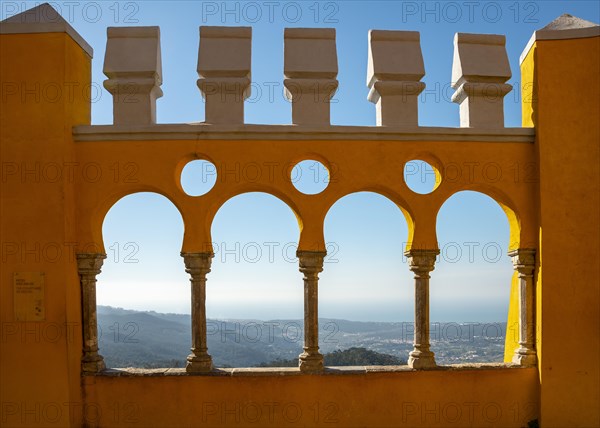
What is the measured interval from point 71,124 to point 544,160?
585 cm

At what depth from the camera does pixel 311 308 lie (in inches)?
298

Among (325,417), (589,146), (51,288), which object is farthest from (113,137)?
(589,146)

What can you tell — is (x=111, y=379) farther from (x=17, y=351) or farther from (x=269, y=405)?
(x=269, y=405)

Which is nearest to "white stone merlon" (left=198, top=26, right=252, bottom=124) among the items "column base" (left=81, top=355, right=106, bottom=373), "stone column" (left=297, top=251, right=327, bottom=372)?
"stone column" (left=297, top=251, right=327, bottom=372)

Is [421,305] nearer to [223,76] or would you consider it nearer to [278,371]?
[278,371]

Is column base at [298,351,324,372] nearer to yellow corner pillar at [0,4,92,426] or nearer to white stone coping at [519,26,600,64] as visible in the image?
yellow corner pillar at [0,4,92,426]

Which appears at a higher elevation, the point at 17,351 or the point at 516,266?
the point at 516,266

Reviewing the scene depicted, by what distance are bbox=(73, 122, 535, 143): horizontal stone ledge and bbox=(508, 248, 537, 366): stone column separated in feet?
4.89

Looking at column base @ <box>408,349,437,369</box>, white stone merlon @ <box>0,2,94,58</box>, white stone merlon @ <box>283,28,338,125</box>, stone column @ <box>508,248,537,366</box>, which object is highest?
white stone merlon @ <box>0,2,94,58</box>

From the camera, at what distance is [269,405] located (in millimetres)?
7352

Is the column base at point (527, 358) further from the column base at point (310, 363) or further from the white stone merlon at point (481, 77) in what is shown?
the white stone merlon at point (481, 77)

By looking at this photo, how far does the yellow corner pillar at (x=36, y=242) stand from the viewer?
7.12m

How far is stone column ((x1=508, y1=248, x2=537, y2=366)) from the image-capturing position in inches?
299

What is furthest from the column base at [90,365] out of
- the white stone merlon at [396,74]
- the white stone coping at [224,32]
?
the white stone merlon at [396,74]
